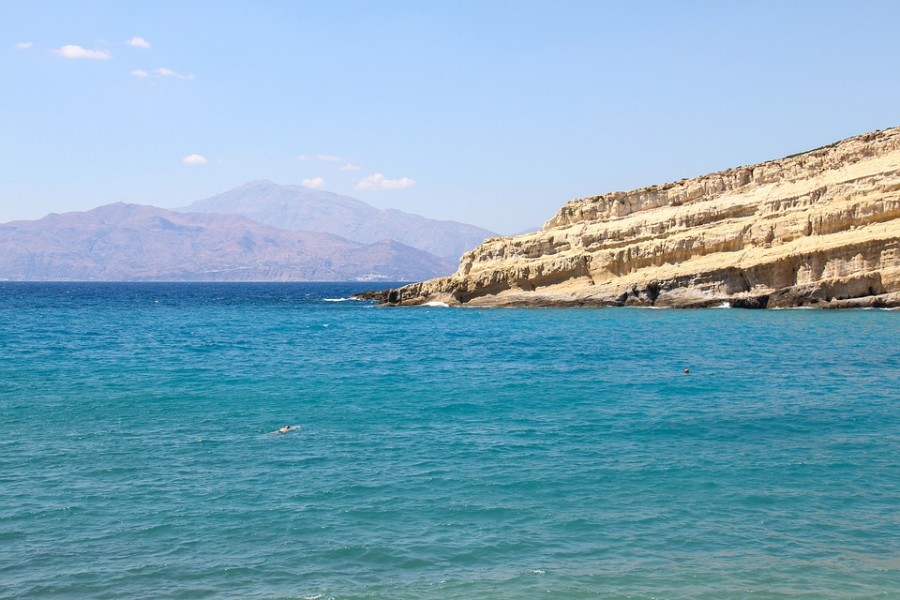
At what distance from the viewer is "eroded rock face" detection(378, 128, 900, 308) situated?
180ft

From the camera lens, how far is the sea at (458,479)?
36.9ft

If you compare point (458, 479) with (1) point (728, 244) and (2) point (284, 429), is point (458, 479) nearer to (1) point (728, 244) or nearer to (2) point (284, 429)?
(2) point (284, 429)

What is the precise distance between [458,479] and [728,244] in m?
50.9

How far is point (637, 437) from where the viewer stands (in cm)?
1877

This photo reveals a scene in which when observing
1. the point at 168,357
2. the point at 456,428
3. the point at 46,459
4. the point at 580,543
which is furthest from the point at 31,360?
the point at 580,543

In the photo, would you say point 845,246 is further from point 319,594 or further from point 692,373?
Answer: point 319,594

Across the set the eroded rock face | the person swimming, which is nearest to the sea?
the person swimming

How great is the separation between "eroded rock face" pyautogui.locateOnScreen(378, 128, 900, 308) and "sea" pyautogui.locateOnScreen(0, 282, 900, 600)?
971 inches

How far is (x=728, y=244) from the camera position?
61.2 meters

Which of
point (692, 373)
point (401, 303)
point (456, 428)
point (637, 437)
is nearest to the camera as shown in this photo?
point (637, 437)

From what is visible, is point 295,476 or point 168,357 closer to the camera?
point 295,476

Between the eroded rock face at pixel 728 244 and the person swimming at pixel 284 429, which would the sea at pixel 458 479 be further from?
the eroded rock face at pixel 728 244

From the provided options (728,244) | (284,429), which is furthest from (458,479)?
(728,244)

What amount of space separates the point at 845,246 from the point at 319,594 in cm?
5210
